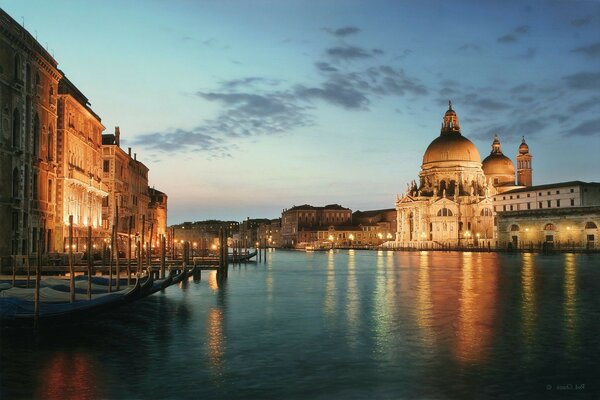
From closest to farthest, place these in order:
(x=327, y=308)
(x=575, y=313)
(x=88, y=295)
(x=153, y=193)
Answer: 1. (x=88, y=295)
2. (x=575, y=313)
3. (x=327, y=308)
4. (x=153, y=193)

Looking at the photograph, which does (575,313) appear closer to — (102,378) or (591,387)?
(591,387)

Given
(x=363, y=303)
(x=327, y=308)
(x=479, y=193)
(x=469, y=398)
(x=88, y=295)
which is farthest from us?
(x=479, y=193)

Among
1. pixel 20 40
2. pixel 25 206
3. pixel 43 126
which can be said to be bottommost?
pixel 25 206

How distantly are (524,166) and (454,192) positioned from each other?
1717cm

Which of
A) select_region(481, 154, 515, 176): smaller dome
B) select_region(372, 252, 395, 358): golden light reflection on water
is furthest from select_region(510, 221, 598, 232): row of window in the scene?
select_region(372, 252, 395, 358): golden light reflection on water

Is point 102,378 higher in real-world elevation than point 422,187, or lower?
lower

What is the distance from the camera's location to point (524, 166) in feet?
407

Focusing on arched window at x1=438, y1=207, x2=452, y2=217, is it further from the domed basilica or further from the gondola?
the gondola

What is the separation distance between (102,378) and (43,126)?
80.0 feet

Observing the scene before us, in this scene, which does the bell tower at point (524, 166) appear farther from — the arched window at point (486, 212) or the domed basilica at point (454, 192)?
the arched window at point (486, 212)

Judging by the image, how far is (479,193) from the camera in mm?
117375

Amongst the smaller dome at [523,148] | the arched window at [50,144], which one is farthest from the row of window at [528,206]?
the arched window at [50,144]

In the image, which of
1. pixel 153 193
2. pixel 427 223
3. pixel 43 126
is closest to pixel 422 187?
pixel 427 223

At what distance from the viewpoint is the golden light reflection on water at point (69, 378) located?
36.8ft
